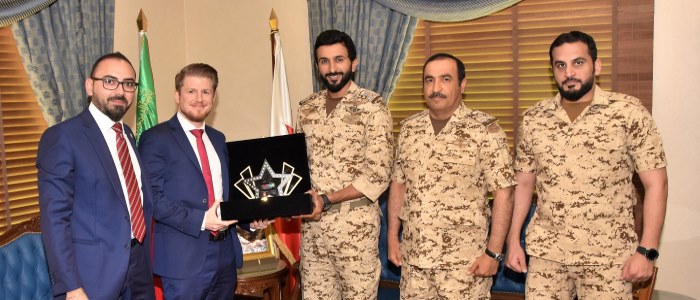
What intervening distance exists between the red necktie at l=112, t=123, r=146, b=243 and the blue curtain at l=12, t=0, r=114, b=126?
4.28 feet

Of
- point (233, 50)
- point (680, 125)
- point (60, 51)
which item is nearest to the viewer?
point (60, 51)

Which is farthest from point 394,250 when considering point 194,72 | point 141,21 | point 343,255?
point 141,21

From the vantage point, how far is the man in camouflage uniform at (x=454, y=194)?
10.1 ft

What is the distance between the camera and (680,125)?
13.5 ft

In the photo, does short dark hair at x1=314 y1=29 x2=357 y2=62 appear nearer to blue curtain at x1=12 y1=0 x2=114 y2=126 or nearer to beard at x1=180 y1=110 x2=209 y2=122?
beard at x1=180 y1=110 x2=209 y2=122

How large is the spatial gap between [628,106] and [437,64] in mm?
839

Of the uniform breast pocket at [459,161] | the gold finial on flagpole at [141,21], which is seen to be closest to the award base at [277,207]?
the uniform breast pocket at [459,161]

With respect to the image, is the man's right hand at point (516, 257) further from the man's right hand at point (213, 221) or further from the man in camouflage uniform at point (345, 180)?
the man's right hand at point (213, 221)

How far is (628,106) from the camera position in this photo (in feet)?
9.50

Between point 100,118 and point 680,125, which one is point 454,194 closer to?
point 100,118

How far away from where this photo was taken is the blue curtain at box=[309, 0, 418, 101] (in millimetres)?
4590

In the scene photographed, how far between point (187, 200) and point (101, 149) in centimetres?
47

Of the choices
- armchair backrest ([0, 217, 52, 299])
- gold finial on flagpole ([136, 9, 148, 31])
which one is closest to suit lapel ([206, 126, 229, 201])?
armchair backrest ([0, 217, 52, 299])

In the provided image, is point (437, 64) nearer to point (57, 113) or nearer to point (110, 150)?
point (110, 150)
